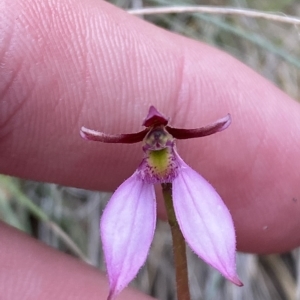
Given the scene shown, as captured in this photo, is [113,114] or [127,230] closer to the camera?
[127,230]

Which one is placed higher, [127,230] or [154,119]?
[154,119]

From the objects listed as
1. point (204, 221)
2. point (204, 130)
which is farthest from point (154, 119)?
point (204, 221)

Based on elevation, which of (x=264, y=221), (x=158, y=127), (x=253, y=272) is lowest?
(x=253, y=272)

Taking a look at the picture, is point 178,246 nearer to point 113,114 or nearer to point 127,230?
point 127,230

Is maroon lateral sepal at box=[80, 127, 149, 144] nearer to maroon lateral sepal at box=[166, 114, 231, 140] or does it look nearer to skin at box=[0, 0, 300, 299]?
maroon lateral sepal at box=[166, 114, 231, 140]

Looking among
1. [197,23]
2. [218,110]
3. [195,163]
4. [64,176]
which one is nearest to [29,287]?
[64,176]

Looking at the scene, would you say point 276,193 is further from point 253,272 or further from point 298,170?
point 253,272

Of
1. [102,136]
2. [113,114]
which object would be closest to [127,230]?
[102,136]
